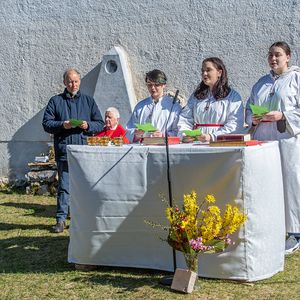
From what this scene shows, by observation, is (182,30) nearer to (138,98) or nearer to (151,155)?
(138,98)

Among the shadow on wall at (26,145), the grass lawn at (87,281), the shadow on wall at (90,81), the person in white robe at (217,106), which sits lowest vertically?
the grass lawn at (87,281)

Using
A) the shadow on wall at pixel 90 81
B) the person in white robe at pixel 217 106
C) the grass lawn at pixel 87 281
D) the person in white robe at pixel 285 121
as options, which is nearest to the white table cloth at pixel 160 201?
the grass lawn at pixel 87 281

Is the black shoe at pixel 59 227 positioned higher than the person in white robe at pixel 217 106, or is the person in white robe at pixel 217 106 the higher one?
the person in white robe at pixel 217 106

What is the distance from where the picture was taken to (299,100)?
3451 mm

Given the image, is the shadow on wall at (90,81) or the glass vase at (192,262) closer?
the glass vase at (192,262)

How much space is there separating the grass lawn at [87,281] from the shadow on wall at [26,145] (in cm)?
354

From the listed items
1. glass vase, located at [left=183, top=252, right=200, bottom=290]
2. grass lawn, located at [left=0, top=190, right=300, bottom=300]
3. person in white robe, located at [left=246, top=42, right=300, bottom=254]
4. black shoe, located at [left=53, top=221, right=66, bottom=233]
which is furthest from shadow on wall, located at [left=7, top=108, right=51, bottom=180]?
glass vase, located at [left=183, top=252, right=200, bottom=290]

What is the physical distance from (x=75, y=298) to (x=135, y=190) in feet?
2.91

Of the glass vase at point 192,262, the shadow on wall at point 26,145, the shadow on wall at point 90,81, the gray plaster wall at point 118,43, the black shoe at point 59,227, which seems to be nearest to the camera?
the glass vase at point 192,262

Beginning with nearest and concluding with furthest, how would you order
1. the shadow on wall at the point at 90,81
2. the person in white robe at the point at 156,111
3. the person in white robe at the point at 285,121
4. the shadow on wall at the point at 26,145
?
the person in white robe at the point at 285,121, the person in white robe at the point at 156,111, the shadow on wall at the point at 90,81, the shadow on wall at the point at 26,145

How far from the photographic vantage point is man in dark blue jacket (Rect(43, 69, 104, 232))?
4.32m

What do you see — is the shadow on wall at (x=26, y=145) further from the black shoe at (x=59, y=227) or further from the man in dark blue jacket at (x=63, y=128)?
the black shoe at (x=59, y=227)

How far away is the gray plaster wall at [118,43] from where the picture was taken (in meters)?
5.93

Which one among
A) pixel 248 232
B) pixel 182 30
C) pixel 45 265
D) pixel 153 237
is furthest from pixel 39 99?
pixel 248 232
